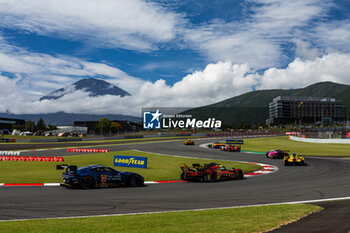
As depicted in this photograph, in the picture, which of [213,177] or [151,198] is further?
[213,177]

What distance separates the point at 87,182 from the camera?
17.4 m

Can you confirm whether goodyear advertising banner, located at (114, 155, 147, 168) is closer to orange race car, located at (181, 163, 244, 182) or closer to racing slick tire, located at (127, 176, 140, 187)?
orange race car, located at (181, 163, 244, 182)

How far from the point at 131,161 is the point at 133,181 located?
9.90 m

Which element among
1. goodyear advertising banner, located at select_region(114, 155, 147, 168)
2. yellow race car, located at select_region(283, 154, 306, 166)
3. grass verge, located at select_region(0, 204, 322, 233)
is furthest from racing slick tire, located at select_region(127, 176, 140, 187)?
yellow race car, located at select_region(283, 154, 306, 166)

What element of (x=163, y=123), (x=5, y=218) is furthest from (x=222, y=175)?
(x=163, y=123)

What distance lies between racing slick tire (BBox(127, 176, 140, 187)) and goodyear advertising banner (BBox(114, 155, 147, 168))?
8.69 meters

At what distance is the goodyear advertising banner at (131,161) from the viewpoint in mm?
27809

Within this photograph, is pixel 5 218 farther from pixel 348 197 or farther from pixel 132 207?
pixel 348 197

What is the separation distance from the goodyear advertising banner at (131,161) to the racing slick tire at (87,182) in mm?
10142

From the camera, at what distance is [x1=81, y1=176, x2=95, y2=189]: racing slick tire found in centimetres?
1731

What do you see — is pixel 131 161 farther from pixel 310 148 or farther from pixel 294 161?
pixel 310 148

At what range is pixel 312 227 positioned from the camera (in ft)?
28.5

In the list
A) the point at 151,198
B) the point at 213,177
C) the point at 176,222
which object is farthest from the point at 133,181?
the point at 176,222

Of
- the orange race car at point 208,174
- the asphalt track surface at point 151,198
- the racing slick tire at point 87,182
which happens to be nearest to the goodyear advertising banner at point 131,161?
the orange race car at point 208,174
